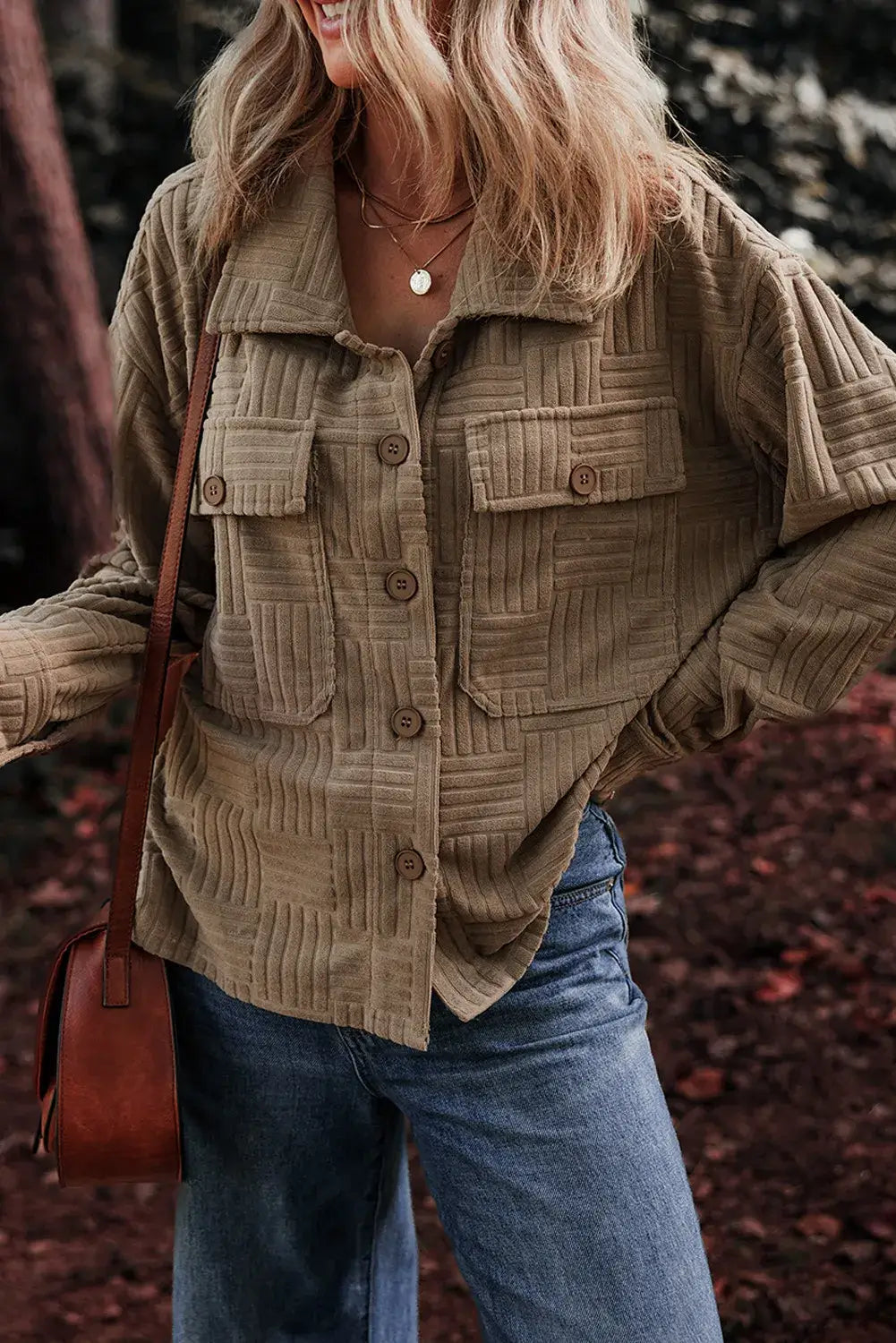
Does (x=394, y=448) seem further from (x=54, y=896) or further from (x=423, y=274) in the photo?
(x=54, y=896)

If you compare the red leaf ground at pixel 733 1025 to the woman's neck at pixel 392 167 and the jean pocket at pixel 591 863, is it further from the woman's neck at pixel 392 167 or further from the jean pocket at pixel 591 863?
the woman's neck at pixel 392 167

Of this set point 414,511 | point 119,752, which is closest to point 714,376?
point 414,511

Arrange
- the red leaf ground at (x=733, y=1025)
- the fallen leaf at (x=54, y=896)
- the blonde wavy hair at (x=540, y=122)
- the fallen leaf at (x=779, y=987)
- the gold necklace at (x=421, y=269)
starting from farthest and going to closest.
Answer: the fallen leaf at (x=54, y=896)
the fallen leaf at (x=779, y=987)
the red leaf ground at (x=733, y=1025)
the gold necklace at (x=421, y=269)
the blonde wavy hair at (x=540, y=122)

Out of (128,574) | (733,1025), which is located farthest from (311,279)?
(733,1025)

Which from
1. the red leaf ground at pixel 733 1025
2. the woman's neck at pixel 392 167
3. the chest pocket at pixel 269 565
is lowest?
the red leaf ground at pixel 733 1025

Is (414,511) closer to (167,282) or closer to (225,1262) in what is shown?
(167,282)

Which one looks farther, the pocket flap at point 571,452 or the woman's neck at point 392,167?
the woman's neck at point 392,167

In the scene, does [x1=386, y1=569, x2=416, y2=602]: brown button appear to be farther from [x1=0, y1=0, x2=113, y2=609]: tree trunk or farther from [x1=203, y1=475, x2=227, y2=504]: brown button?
[x1=0, y1=0, x2=113, y2=609]: tree trunk

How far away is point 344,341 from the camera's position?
1.78m

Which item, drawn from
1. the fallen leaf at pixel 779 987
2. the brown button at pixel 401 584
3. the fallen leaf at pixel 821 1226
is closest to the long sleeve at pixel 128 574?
the brown button at pixel 401 584

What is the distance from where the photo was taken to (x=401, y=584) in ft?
5.77

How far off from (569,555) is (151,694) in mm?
529

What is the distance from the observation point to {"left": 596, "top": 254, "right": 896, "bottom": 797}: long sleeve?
67.9 inches

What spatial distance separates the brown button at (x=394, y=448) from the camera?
1.74 meters
